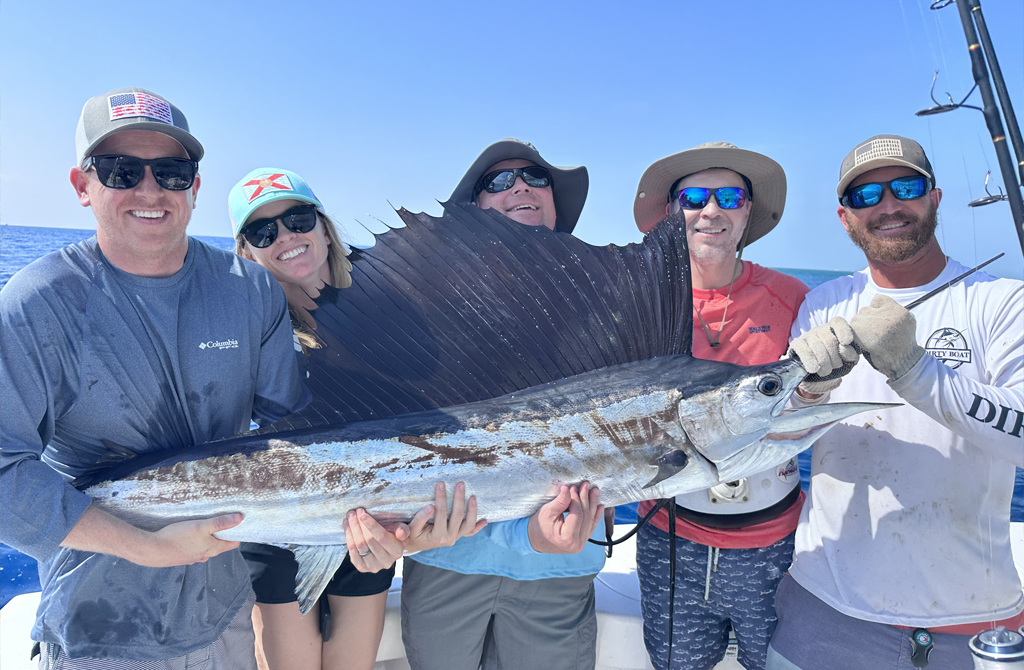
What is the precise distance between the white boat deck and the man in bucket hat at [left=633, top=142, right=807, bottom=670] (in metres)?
0.29

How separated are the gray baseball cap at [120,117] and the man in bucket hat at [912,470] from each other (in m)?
1.90

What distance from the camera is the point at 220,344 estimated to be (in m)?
1.64

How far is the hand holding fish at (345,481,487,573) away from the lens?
1588 millimetres

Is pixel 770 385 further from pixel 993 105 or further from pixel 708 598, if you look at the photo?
pixel 993 105

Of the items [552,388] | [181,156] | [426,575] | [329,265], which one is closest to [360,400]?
[552,388]

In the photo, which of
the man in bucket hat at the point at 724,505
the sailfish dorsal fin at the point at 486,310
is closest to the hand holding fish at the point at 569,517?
the sailfish dorsal fin at the point at 486,310

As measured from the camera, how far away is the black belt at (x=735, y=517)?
2072mm

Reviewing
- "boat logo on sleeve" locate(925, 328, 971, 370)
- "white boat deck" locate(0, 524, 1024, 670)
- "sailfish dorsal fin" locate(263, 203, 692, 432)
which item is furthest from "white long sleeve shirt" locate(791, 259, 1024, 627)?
"white boat deck" locate(0, 524, 1024, 670)

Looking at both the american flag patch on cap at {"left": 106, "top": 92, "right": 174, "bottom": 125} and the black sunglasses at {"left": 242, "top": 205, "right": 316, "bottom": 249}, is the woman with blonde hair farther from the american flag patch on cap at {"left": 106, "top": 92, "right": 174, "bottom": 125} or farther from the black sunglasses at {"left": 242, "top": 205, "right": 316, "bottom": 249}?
the american flag patch on cap at {"left": 106, "top": 92, "right": 174, "bottom": 125}

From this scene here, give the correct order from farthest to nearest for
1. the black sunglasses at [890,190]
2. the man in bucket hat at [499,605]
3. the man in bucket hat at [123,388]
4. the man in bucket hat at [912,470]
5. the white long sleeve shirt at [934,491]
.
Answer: the black sunglasses at [890,190] → the man in bucket hat at [499,605] → the white long sleeve shirt at [934,491] → the man in bucket hat at [912,470] → the man in bucket hat at [123,388]

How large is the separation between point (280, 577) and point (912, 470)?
212 cm

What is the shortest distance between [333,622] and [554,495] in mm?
1033

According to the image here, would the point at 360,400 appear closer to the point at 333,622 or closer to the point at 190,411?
the point at 190,411

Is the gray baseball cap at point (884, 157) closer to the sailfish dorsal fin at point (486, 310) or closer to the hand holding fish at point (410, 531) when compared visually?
the sailfish dorsal fin at point (486, 310)
